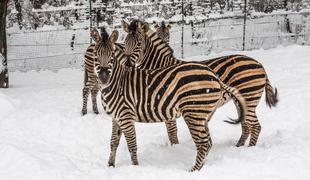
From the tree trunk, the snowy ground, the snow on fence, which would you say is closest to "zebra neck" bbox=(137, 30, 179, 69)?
the snowy ground

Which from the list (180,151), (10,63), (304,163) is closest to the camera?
(304,163)

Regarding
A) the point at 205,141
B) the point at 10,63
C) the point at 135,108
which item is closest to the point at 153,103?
the point at 135,108

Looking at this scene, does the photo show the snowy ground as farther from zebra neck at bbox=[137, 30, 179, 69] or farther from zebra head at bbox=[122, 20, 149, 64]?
zebra head at bbox=[122, 20, 149, 64]

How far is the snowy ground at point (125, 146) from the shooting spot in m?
5.91

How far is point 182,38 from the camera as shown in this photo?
14.8m

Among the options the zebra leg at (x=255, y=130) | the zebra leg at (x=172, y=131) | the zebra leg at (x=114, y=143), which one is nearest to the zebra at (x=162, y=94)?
the zebra leg at (x=114, y=143)

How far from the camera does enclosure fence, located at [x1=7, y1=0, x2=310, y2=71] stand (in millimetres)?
14594

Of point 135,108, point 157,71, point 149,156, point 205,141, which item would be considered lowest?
point 149,156

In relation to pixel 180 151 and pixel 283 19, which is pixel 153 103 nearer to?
pixel 180 151

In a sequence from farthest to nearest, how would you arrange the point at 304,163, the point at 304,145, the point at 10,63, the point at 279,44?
the point at 279,44 → the point at 10,63 → the point at 304,145 → the point at 304,163

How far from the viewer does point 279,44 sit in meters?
17.5

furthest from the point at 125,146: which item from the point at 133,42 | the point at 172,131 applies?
the point at 133,42

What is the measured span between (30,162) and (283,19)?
48.9 feet

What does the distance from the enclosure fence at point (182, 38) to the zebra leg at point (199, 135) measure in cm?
826
